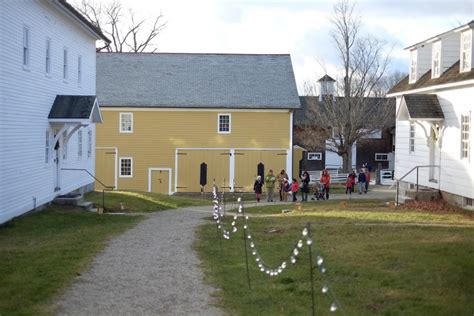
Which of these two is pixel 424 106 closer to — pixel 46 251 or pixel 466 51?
pixel 466 51

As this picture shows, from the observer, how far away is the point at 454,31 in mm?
24688

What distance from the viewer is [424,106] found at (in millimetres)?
25766

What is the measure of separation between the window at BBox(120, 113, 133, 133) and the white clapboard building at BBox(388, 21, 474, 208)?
18697 mm

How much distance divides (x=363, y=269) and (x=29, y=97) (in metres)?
13.4

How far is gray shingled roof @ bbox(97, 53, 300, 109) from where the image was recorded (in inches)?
1714

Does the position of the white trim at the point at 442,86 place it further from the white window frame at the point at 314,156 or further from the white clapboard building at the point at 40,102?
the white window frame at the point at 314,156

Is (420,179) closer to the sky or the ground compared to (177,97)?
closer to the ground

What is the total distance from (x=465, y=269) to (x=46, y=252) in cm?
871

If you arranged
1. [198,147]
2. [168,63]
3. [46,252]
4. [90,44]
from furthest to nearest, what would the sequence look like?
[168,63] < [198,147] < [90,44] < [46,252]

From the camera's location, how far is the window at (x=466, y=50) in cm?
2292

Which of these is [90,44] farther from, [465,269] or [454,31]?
[465,269]

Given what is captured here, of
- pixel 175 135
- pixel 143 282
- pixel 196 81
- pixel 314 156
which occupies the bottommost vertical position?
pixel 143 282

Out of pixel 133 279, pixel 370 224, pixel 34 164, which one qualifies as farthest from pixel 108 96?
pixel 133 279

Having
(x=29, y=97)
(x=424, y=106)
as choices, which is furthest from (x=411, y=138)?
(x=29, y=97)
